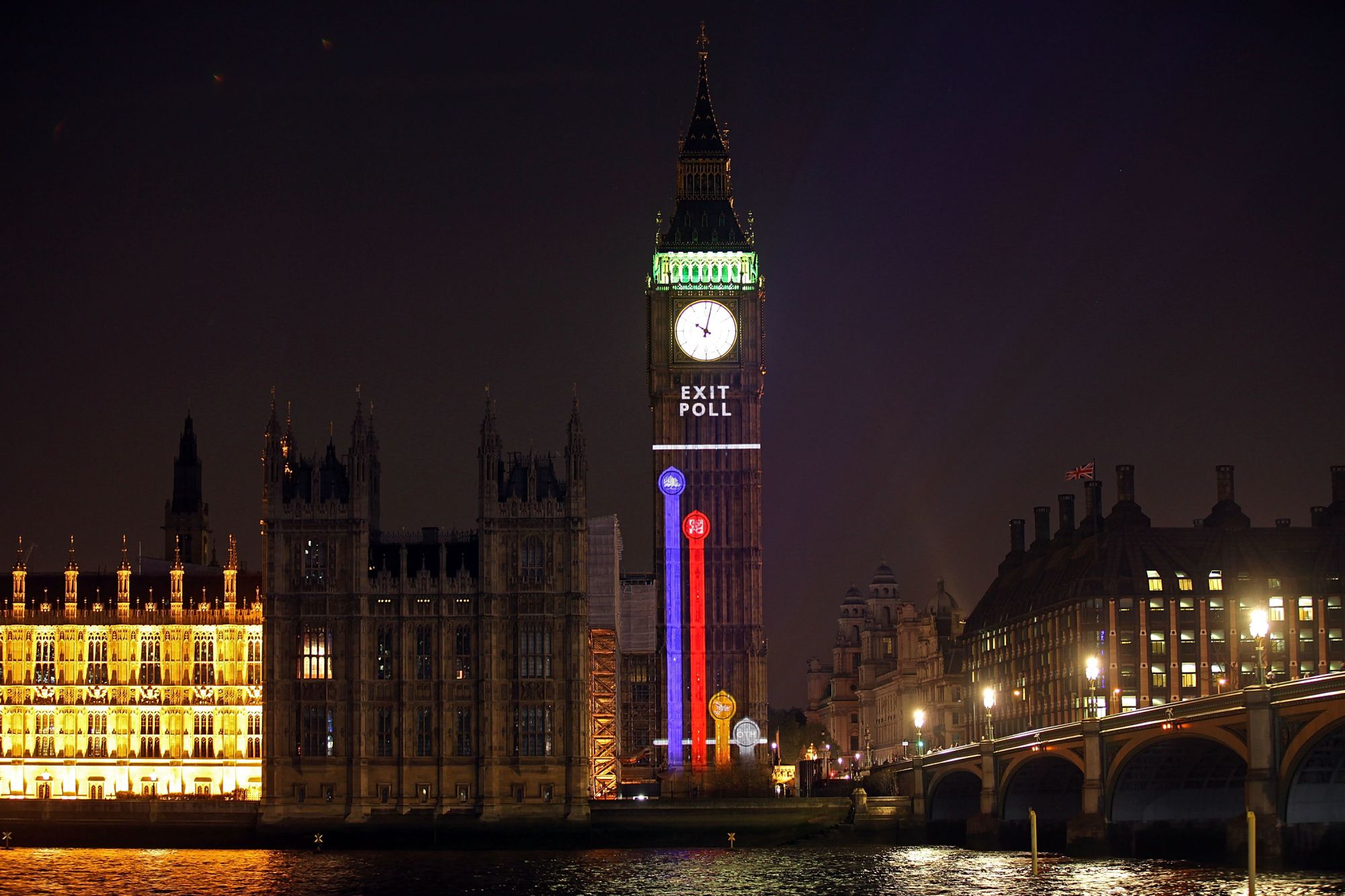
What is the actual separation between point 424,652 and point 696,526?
1359 inches

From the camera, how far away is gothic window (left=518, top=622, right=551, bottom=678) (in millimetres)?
149250

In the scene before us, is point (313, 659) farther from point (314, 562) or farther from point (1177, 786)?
point (1177, 786)

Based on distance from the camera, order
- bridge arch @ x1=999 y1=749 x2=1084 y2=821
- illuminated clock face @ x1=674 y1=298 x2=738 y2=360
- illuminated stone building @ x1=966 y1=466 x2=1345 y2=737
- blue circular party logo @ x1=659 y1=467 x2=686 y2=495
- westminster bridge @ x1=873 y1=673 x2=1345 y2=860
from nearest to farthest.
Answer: westminster bridge @ x1=873 y1=673 x2=1345 y2=860, bridge arch @ x1=999 y1=749 x2=1084 y2=821, blue circular party logo @ x1=659 y1=467 x2=686 y2=495, illuminated clock face @ x1=674 y1=298 x2=738 y2=360, illuminated stone building @ x1=966 y1=466 x2=1345 y2=737

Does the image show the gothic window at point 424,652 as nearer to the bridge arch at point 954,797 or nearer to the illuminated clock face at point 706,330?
the bridge arch at point 954,797

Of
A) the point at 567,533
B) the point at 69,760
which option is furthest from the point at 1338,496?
the point at 69,760

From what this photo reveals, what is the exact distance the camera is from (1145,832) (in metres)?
124

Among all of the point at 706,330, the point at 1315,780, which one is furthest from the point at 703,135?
the point at 1315,780

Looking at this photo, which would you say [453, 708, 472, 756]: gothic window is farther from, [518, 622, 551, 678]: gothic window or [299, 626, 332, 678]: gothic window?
[299, 626, 332, 678]: gothic window

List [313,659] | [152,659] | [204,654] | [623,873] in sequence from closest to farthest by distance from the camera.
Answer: [623,873] < [313,659] < [152,659] < [204,654]

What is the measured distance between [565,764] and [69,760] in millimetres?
43079

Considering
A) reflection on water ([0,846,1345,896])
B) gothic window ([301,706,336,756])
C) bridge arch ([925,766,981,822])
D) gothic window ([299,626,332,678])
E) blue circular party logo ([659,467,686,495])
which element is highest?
blue circular party logo ([659,467,686,495])

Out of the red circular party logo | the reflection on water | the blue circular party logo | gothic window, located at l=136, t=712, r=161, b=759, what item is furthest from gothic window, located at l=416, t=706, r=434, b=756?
the blue circular party logo

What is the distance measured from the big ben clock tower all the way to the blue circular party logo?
0.08 meters

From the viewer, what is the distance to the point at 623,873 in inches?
4756
